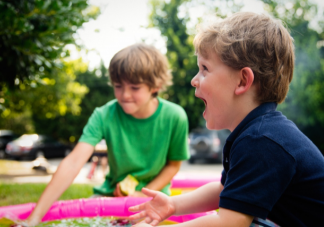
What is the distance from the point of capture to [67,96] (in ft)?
37.6

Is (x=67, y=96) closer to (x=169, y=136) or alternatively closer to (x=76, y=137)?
(x=169, y=136)

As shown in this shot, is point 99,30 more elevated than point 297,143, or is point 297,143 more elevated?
point 99,30

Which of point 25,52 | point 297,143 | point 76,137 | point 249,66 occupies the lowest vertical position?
point 76,137

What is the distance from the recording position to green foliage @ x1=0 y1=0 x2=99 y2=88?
2551 millimetres

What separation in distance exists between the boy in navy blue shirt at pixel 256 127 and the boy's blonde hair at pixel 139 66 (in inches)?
42.9

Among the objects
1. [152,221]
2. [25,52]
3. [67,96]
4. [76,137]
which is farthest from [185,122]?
[76,137]

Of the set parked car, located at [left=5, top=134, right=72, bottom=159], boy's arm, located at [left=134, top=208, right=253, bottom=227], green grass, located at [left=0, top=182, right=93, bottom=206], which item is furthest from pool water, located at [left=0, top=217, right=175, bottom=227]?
parked car, located at [left=5, top=134, right=72, bottom=159]

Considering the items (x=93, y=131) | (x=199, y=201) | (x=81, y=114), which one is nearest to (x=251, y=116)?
(x=199, y=201)

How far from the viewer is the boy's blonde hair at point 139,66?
2.48 m

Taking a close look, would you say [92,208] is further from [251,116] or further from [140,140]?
[251,116]

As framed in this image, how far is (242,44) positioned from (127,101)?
1.34 meters

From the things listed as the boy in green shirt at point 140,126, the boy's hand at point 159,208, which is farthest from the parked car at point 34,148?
the boy's hand at point 159,208

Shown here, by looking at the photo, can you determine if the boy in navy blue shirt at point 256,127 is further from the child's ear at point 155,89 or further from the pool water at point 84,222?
the child's ear at point 155,89

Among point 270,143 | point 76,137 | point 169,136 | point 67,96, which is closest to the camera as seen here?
point 270,143
